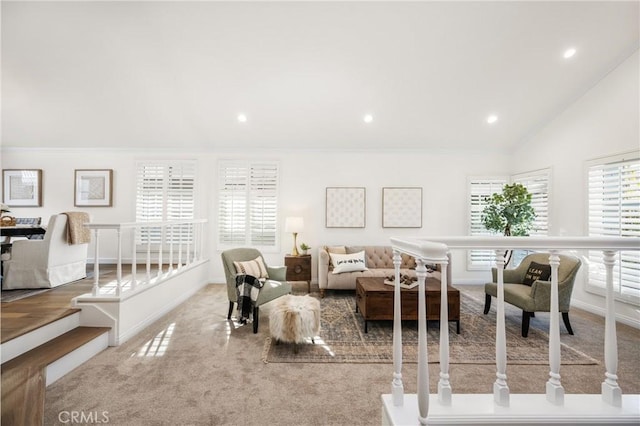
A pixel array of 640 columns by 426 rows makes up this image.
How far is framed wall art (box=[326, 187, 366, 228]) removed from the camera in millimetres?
5500

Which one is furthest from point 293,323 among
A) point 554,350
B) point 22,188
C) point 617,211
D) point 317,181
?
point 22,188

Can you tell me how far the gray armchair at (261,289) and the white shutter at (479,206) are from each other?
12.6 feet

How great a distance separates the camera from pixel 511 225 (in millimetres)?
4602

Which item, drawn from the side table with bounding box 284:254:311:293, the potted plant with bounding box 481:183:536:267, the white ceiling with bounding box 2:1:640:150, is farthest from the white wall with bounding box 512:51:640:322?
the side table with bounding box 284:254:311:293

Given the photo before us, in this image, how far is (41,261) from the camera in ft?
11.6

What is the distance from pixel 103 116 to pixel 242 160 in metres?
2.34

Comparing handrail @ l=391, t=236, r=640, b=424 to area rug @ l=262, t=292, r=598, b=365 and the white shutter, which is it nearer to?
area rug @ l=262, t=292, r=598, b=365

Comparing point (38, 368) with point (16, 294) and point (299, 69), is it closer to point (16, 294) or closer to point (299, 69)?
point (16, 294)

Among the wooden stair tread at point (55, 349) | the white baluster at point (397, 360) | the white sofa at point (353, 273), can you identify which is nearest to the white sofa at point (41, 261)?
the wooden stair tread at point (55, 349)

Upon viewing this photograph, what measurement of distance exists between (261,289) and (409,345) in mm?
1749

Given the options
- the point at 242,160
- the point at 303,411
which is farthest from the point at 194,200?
the point at 303,411

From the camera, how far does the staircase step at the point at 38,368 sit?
0.95 m

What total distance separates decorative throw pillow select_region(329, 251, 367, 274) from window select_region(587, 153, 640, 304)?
319cm

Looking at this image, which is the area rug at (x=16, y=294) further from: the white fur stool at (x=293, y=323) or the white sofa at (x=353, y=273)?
the white sofa at (x=353, y=273)
